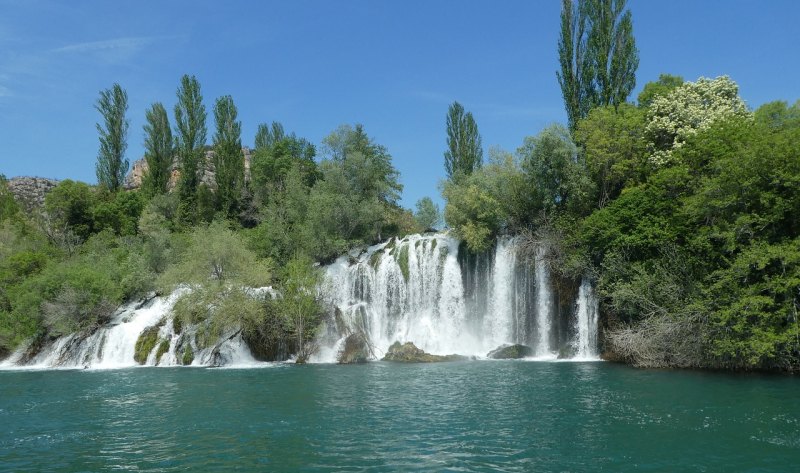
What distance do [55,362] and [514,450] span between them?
33.7 metres

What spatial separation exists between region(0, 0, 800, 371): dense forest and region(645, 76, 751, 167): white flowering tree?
112 millimetres

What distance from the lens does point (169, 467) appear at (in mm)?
13852

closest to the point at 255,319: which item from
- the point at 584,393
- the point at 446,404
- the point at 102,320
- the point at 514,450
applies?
the point at 102,320

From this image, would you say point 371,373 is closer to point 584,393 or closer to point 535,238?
point 584,393

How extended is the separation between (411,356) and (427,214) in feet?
202

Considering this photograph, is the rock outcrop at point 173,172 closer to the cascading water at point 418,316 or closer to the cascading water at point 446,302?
the cascading water at point 418,316

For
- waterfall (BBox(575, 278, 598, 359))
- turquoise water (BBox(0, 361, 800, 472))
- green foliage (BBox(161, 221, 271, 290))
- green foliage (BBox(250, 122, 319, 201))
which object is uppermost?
green foliage (BBox(250, 122, 319, 201))

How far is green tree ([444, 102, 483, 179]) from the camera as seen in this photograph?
202ft

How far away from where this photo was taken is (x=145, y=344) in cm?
3728

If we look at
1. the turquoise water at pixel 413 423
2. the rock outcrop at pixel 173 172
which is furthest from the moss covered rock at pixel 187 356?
the rock outcrop at pixel 173 172

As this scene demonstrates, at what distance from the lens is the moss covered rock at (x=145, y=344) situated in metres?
36.8

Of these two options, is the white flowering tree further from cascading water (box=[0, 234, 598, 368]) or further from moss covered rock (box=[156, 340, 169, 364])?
moss covered rock (box=[156, 340, 169, 364])

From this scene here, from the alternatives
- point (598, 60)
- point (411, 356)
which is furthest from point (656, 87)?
point (411, 356)

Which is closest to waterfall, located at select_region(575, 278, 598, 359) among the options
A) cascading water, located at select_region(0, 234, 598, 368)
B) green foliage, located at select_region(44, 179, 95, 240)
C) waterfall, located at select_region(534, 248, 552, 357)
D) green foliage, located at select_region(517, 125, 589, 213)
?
cascading water, located at select_region(0, 234, 598, 368)
